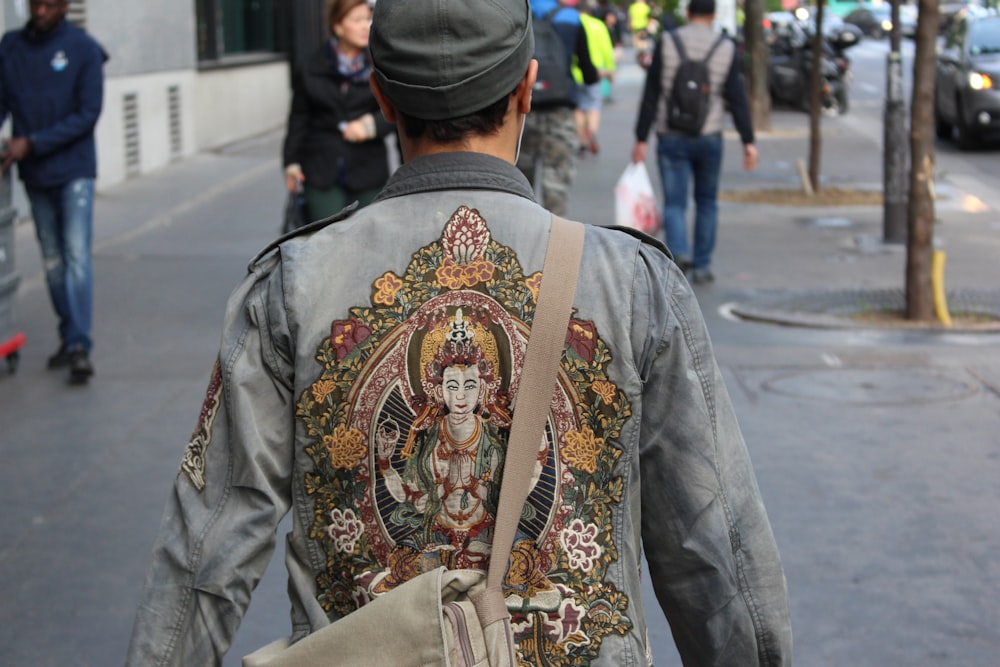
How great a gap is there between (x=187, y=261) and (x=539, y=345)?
9.77 m

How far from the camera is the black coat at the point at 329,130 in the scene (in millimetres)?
7484

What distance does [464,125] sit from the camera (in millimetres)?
2090

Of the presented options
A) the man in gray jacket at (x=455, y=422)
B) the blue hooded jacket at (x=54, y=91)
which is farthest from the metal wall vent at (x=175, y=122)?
the man in gray jacket at (x=455, y=422)

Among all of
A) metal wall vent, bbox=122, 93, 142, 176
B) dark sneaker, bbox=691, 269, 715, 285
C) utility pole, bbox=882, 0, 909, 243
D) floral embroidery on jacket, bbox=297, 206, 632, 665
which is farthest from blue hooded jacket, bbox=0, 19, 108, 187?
metal wall vent, bbox=122, 93, 142, 176

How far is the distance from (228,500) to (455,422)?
0.33 m

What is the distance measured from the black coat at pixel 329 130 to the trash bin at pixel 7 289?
1.44m

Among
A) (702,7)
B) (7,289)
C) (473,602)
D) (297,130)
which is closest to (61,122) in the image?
(7,289)

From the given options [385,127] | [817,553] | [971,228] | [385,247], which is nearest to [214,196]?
[971,228]

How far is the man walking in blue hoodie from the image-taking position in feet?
25.1

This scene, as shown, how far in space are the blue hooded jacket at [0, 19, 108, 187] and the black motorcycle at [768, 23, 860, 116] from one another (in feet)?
64.4

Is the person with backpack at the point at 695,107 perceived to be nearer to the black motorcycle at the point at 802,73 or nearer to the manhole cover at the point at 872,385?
the manhole cover at the point at 872,385

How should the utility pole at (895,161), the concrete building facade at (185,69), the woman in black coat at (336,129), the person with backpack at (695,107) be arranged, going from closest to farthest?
the woman in black coat at (336,129), the person with backpack at (695,107), the utility pole at (895,161), the concrete building facade at (185,69)

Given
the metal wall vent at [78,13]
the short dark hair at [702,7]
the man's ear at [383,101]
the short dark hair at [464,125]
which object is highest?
the man's ear at [383,101]

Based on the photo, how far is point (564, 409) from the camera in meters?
2.01
